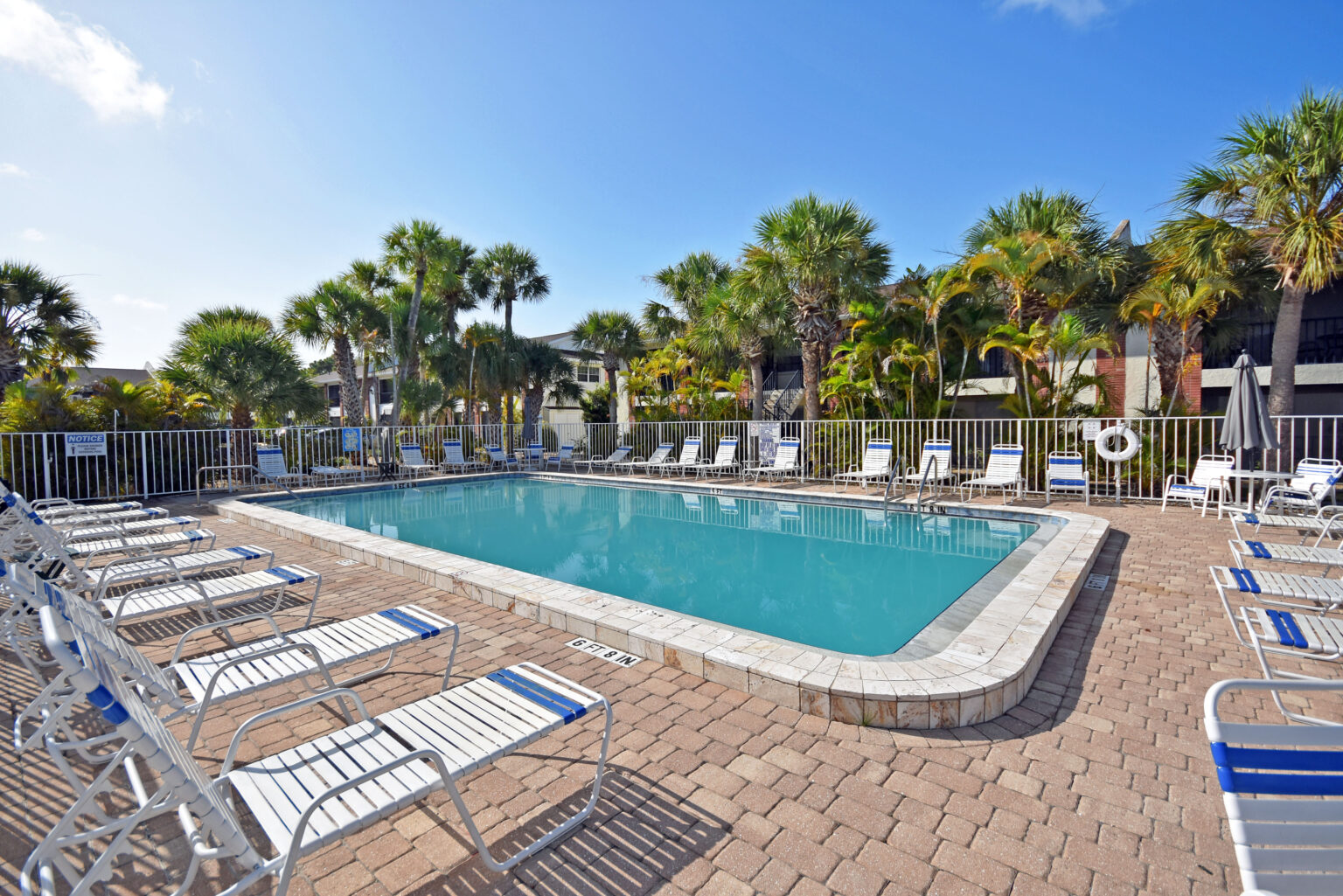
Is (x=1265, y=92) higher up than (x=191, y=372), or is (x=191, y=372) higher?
(x=1265, y=92)

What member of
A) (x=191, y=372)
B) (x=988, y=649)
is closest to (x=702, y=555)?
(x=988, y=649)

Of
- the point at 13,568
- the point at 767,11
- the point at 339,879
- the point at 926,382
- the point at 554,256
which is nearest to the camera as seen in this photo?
the point at 339,879

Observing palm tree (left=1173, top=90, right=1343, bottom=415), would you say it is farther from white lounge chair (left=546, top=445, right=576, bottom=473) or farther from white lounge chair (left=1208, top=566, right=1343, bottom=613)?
white lounge chair (left=546, top=445, right=576, bottom=473)

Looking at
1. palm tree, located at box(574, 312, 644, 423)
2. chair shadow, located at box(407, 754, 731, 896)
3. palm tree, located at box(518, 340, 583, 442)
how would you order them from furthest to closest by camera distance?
palm tree, located at box(518, 340, 583, 442)
palm tree, located at box(574, 312, 644, 423)
chair shadow, located at box(407, 754, 731, 896)

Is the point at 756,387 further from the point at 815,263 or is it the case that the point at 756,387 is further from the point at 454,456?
the point at 454,456

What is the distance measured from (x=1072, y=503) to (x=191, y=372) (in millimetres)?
17575

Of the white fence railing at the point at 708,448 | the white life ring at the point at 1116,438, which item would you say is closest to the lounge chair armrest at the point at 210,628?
the white fence railing at the point at 708,448

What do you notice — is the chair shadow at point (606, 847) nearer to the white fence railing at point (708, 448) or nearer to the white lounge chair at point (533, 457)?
the white fence railing at point (708, 448)

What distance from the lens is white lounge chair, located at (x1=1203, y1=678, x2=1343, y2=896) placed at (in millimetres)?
1315

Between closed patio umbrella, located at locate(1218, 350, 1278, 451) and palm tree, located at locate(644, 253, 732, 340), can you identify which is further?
palm tree, located at locate(644, 253, 732, 340)

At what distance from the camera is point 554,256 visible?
928 inches

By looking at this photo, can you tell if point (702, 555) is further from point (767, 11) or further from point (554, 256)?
point (554, 256)

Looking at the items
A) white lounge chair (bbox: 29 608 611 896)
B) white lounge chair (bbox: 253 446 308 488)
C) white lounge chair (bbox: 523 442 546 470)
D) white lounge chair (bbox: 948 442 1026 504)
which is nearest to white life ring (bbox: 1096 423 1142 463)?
white lounge chair (bbox: 948 442 1026 504)

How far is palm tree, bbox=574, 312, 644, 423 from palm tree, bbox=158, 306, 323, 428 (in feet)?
31.0
